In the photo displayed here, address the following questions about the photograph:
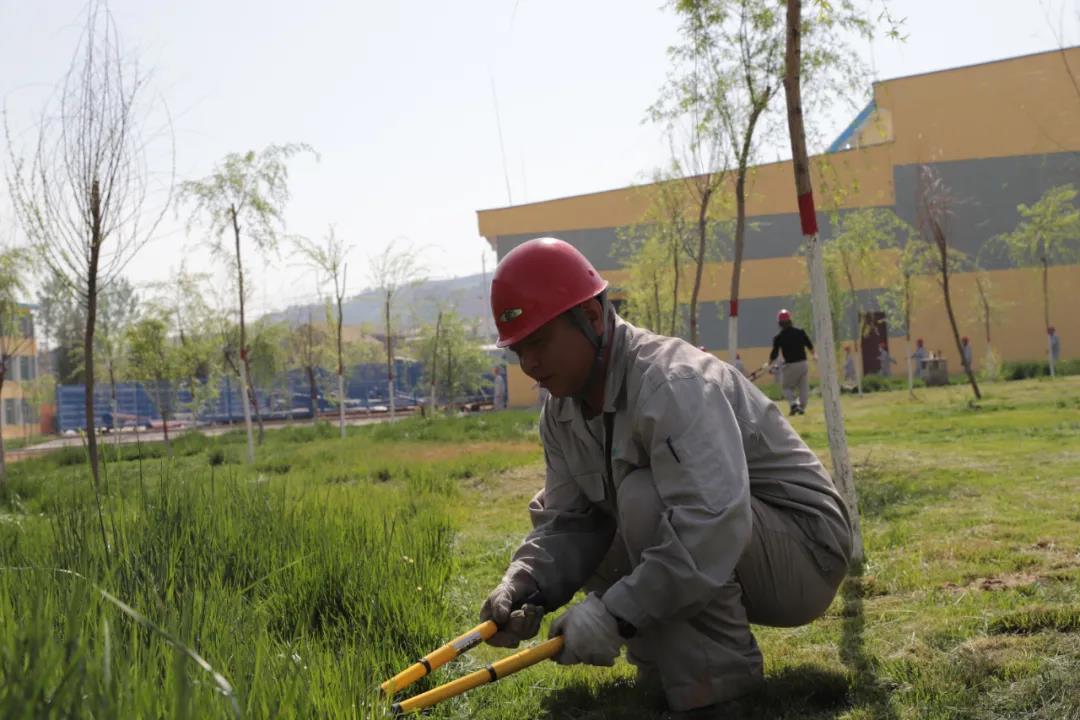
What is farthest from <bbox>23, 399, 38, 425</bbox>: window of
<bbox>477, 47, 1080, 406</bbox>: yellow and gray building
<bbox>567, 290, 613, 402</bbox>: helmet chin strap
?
<bbox>567, 290, 613, 402</bbox>: helmet chin strap

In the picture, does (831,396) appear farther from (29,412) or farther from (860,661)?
(29,412)

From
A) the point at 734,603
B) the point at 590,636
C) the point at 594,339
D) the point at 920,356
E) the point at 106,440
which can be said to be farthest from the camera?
the point at 920,356

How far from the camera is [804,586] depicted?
11.0 feet

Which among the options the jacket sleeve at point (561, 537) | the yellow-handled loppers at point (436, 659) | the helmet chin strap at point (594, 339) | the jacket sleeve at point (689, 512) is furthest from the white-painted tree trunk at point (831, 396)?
the yellow-handled loppers at point (436, 659)

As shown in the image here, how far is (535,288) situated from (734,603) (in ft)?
3.80

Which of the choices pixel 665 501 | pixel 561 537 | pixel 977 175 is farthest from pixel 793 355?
pixel 977 175

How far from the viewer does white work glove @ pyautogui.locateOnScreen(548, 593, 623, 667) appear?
9.49 feet

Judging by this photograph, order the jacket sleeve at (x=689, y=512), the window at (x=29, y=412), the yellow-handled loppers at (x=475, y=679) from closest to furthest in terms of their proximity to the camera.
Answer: the yellow-handled loppers at (x=475, y=679) < the jacket sleeve at (x=689, y=512) < the window at (x=29, y=412)

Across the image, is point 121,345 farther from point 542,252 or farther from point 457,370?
point 542,252

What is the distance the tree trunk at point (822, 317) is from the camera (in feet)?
17.3

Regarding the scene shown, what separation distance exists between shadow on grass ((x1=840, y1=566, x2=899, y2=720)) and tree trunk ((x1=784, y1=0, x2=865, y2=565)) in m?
0.71

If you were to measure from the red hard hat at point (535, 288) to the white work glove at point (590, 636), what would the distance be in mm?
846

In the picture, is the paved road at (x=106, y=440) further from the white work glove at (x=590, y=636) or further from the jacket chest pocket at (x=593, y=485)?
the white work glove at (x=590, y=636)

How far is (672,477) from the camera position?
9.77 feet
